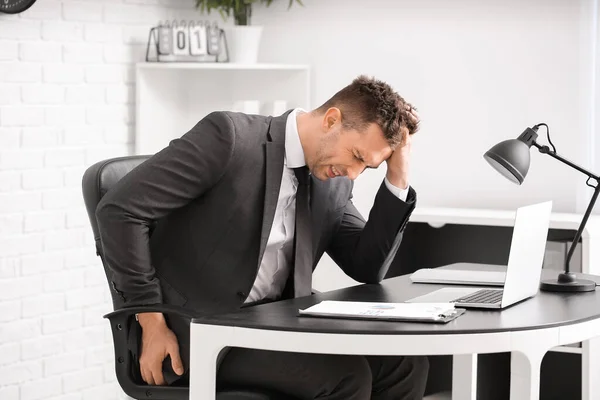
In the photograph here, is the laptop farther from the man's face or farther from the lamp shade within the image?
the man's face

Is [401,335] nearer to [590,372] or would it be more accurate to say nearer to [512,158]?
[512,158]

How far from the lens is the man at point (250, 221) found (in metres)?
2.32

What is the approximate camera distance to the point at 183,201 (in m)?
2.43

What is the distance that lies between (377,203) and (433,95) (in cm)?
154

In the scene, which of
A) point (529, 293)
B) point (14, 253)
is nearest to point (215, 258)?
point (529, 293)

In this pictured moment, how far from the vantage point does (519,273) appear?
7.42ft

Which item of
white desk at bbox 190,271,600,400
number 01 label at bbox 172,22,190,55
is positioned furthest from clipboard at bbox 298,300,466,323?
number 01 label at bbox 172,22,190,55

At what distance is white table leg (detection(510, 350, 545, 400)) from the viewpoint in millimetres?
2064

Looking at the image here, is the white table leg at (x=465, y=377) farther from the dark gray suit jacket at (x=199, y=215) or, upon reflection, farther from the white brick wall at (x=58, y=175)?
the white brick wall at (x=58, y=175)

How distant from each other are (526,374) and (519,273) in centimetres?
26

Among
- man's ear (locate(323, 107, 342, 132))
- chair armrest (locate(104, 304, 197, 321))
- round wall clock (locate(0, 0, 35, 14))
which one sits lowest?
chair armrest (locate(104, 304, 197, 321))

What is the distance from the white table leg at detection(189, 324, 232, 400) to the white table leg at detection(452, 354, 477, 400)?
2.84 ft

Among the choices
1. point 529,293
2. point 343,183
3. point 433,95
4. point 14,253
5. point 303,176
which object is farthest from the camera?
point 433,95

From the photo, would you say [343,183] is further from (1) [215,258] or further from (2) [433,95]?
(2) [433,95]
